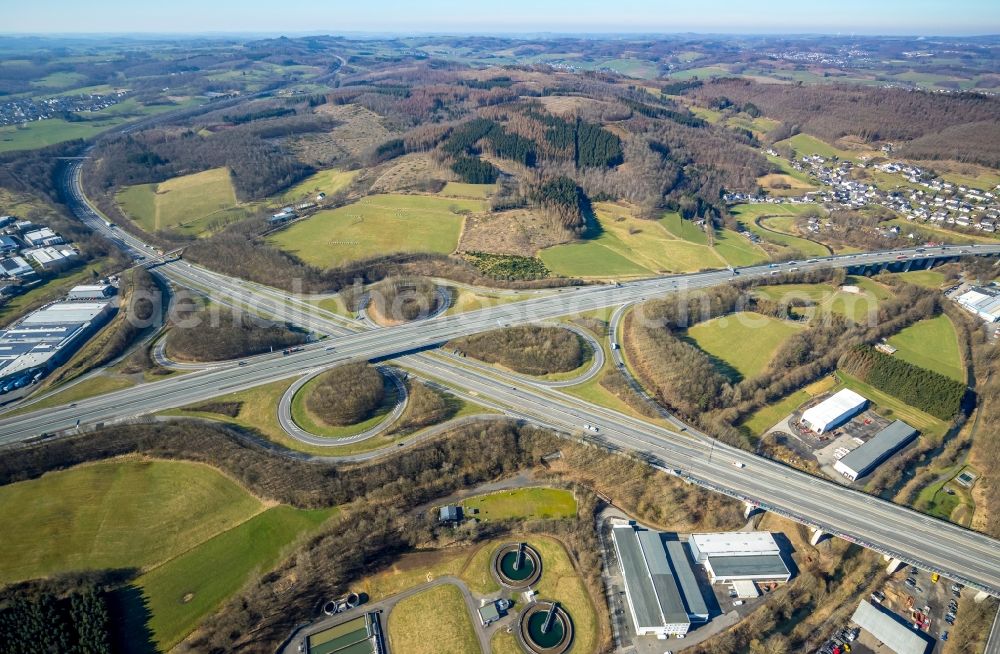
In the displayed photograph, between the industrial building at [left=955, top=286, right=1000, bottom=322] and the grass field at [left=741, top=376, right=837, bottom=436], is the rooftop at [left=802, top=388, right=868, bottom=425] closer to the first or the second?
the grass field at [left=741, top=376, right=837, bottom=436]

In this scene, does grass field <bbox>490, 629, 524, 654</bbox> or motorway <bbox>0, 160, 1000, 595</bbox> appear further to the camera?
motorway <bbox>0, 160, 1000, 595</bbox>

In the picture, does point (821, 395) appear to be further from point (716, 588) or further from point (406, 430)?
point (406, 430)

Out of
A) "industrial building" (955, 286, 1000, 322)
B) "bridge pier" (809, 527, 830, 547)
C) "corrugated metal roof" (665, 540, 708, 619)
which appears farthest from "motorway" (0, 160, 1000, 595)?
"industrial building" (955, 286, 1000, 322)

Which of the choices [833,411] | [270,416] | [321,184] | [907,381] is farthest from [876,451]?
[321,184]

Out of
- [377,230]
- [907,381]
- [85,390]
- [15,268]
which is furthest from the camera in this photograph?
[377,230]

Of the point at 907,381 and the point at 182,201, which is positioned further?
the point at 182,201

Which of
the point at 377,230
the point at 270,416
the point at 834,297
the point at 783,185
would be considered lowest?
the point at 834,297

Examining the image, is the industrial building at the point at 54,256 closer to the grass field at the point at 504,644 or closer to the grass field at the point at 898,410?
the grass field at the point at 504,644

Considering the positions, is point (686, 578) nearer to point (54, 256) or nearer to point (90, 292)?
point (90, 292)
